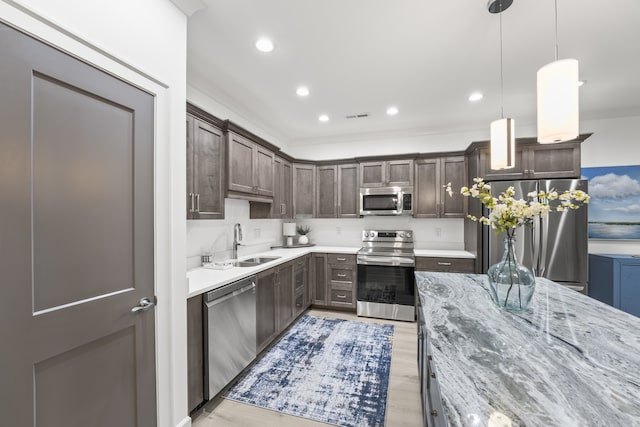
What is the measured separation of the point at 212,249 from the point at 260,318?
938 mm

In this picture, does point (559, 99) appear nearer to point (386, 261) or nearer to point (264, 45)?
point (264, 45)

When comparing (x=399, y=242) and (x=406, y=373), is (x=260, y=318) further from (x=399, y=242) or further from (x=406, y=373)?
(x=399, y=242)

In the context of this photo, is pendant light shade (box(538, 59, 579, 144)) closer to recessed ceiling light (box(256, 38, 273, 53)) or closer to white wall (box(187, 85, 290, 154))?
recessed ceiling light (box(256, 38, 273, 53))

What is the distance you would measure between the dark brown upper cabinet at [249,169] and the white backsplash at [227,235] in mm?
382

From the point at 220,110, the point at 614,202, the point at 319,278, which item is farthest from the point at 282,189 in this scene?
the point at 614,202

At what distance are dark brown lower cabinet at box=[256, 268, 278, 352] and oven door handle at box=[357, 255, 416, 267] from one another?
1454mm

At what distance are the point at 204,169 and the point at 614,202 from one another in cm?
510

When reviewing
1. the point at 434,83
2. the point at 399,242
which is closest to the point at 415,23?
the point at 434,83

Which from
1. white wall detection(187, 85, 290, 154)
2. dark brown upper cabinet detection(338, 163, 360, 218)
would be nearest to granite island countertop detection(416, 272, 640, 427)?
white wall detection(187, 85, 290, 154)

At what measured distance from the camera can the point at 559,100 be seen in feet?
3.62

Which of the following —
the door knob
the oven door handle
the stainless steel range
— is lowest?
the stainless steel range

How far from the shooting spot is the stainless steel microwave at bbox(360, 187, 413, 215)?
3.98 meters

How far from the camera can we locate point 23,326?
982mm

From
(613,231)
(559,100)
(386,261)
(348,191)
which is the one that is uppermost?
(559,100)
